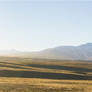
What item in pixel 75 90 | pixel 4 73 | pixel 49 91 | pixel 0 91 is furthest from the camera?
pixel 4 73

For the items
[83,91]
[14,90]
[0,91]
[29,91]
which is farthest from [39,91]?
[83,91]

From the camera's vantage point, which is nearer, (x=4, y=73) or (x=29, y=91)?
(x=29, y=91)

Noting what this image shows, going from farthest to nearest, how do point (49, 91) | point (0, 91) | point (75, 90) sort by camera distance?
1. point (75, 90)
2. point (49, 91)
3. point (0, 91)

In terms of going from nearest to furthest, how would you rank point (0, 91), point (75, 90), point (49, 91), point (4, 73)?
point (0, 91), point (49, 91), point (75, 90), point (4, 73)

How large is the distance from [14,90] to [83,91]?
13620 mm

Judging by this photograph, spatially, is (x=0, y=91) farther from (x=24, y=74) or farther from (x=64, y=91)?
(x=24, y=74)

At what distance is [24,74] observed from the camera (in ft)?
176

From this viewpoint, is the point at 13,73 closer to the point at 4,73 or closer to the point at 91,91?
the point at 4,73

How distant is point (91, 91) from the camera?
96.1 ft

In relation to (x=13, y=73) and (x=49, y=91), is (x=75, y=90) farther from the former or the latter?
(x=13, y=73)

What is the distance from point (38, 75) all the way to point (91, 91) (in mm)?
27509

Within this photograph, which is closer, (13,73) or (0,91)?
(0,91)

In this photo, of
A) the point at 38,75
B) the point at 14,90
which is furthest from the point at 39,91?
the point at 38,75

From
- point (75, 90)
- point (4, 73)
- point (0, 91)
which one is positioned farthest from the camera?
point (4, 73)
